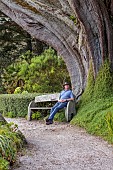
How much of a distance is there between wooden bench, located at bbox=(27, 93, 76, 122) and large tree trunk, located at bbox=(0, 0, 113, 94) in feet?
3.40

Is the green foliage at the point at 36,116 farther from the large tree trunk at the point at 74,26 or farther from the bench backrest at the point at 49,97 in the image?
the large tree trunk at the point at 74,26

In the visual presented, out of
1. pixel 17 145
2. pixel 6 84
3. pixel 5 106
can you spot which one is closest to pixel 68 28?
pixel 5 106

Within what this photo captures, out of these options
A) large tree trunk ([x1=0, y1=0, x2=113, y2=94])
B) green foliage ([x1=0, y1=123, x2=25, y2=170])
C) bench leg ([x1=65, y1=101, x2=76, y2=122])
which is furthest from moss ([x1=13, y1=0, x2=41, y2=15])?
green foliage ([x1=0, y1=123, x2=25, y2=170])

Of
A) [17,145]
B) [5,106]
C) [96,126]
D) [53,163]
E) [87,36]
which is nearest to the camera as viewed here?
[53,163]

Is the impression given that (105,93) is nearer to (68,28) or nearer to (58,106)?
(58,106)

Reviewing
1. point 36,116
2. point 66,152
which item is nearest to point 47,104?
point 36,116

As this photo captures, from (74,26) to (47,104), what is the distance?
3.28 metres

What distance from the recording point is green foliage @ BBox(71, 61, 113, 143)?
815 centimetres

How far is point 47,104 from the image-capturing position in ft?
41.9

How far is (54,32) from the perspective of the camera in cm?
1250

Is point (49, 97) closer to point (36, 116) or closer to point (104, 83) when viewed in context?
point (36, 116)

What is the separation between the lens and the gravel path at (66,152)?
5.09 meters

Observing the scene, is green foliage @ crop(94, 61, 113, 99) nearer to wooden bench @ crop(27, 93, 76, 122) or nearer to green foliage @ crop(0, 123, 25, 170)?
wooden bench @ crop(27, 93, 76, 122)

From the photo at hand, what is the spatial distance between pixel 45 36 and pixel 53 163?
330 inches
